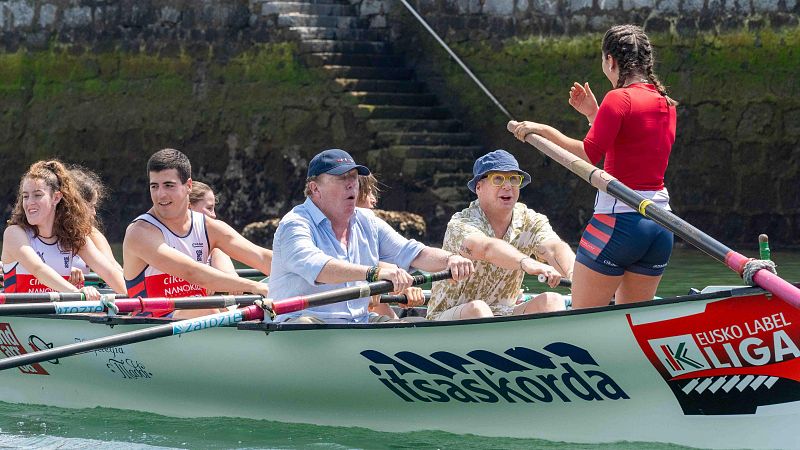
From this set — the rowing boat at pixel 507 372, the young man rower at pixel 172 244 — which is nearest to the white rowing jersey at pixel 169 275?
the young man rower at pixel 172 244

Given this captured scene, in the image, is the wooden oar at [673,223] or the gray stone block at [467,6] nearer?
the wooden oar at [673,223]

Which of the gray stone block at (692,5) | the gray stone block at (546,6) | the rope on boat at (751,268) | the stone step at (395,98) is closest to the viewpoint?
the rope on boat at (751,268)

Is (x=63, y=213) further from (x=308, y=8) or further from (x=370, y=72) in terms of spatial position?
(x=308, y=8)

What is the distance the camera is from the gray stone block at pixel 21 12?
19891mm

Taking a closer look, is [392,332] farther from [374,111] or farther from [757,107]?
[374,111]

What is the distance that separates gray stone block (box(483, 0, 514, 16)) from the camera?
Answer: 55.2ft

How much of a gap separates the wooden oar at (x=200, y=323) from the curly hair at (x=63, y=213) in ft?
6.33

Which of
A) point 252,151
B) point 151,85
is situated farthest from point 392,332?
point 151,85

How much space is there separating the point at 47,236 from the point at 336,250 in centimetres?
236

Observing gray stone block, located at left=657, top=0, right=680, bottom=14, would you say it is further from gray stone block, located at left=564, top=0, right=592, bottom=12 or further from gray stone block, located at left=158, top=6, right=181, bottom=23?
gray stone block, located at left=158, top=6, right=181, bottom=23

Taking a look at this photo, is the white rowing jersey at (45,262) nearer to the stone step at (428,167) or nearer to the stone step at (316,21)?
the stone step at (428,167)

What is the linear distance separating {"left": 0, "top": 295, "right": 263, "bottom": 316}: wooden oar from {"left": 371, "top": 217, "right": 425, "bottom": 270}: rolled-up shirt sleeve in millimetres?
706

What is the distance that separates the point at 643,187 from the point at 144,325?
2643mm

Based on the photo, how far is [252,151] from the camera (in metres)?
18.3
